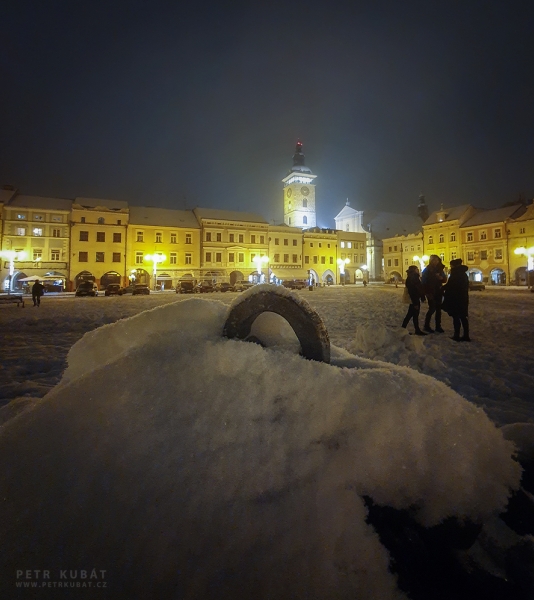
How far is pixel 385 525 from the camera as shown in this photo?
1174 millimetres

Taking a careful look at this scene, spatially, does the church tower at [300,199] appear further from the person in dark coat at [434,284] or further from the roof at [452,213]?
the person in dark coat at [434,284]

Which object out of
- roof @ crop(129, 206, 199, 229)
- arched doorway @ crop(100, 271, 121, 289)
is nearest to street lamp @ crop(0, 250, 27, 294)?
arched doorway @ crop(100, 271, 121, 289)

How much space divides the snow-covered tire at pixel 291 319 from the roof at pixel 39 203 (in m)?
53.0

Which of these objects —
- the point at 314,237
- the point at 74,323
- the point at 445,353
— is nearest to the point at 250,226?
the point at 314,237

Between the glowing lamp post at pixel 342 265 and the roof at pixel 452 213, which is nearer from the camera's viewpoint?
the roof at pixel 452 213

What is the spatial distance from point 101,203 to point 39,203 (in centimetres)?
765

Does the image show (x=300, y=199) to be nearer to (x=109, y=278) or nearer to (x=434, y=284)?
(x=109, y=278)

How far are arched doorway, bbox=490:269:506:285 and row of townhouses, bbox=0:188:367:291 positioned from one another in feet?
88.8

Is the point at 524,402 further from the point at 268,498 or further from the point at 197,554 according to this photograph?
the point at 197,554

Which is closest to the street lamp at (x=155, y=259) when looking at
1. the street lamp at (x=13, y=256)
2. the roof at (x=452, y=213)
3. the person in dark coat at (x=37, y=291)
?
the street lamp at (x=13, y=256)

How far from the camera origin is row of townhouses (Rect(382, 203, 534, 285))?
4647cm

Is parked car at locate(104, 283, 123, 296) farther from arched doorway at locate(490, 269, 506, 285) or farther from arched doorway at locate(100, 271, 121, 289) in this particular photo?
arched doorway at locate(490, 269, 506, 285)

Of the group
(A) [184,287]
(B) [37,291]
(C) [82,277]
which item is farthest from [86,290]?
(C) [82,277]

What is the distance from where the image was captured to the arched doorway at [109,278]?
151ft
